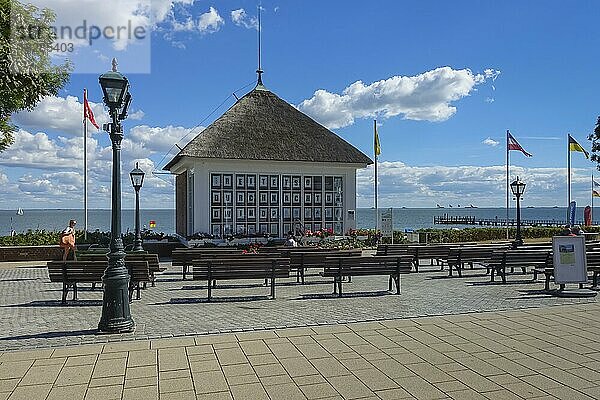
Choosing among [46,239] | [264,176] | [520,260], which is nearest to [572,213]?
[264,176]

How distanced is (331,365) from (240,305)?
476 centimetres

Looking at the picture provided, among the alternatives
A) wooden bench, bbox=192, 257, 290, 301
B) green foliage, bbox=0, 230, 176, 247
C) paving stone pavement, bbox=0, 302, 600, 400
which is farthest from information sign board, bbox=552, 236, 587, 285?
green foliage, bbox=0, 230, 176, 247

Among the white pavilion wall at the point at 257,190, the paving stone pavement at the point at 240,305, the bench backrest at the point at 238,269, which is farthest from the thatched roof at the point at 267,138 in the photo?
the bench backrest at the point at 238,269

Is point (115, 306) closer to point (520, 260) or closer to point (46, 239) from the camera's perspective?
point (520, 260)

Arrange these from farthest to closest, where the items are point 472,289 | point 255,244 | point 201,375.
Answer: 1. point 255,244
2. point 472,289
3. point 201,375

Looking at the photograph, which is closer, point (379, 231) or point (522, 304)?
point (522, 304)

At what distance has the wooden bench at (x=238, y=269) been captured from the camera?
12305mm

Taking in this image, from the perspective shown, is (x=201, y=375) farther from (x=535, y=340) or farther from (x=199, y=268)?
(x=199, y=268)

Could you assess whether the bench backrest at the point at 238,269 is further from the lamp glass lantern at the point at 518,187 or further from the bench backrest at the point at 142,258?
the lamp glass lantern at the point at 518,187

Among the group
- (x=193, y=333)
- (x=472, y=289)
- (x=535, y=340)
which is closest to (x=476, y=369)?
(x=535, y=340)

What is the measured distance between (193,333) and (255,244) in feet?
47.0

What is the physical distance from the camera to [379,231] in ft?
88.0

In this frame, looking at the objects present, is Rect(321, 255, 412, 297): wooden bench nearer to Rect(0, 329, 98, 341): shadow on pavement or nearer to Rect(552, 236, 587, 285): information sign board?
Rect(552, 236, 587, 285): information sign board

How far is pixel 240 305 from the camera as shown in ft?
37.6
